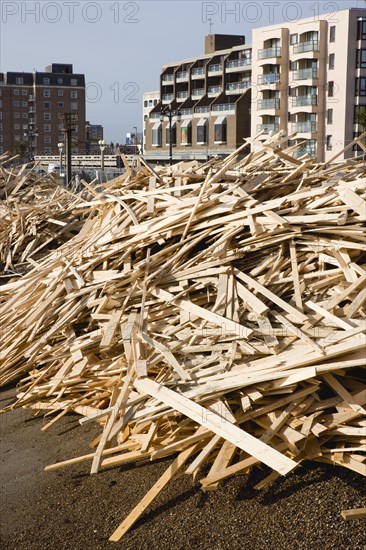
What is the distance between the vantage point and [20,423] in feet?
20.2

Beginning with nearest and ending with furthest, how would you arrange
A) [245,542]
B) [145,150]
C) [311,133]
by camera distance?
[245,542]
[311,133]
[145,150]

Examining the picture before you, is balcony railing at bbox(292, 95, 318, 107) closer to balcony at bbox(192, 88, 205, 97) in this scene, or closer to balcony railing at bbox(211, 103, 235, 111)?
balcony railing at bbox(211, 103, 235, 111)

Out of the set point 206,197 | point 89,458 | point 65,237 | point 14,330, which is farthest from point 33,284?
point 65,237

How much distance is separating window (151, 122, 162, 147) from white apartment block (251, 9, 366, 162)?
50.7ft

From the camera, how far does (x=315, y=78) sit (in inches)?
2378

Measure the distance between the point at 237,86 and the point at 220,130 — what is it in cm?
474

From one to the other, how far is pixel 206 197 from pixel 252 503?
2.70m

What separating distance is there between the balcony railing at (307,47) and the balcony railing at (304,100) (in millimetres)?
3562

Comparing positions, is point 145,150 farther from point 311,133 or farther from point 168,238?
point 168,238

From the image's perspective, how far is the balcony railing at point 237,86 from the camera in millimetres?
70375

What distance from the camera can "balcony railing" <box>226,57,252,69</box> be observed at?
70.4m

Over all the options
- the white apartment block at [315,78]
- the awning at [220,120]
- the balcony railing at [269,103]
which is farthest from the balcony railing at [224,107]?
the balcony railing at [269,103]

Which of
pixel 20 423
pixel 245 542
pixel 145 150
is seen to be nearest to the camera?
pixel 245 542

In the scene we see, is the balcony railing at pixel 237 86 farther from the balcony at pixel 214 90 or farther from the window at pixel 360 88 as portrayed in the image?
the window at pixel 360 88
